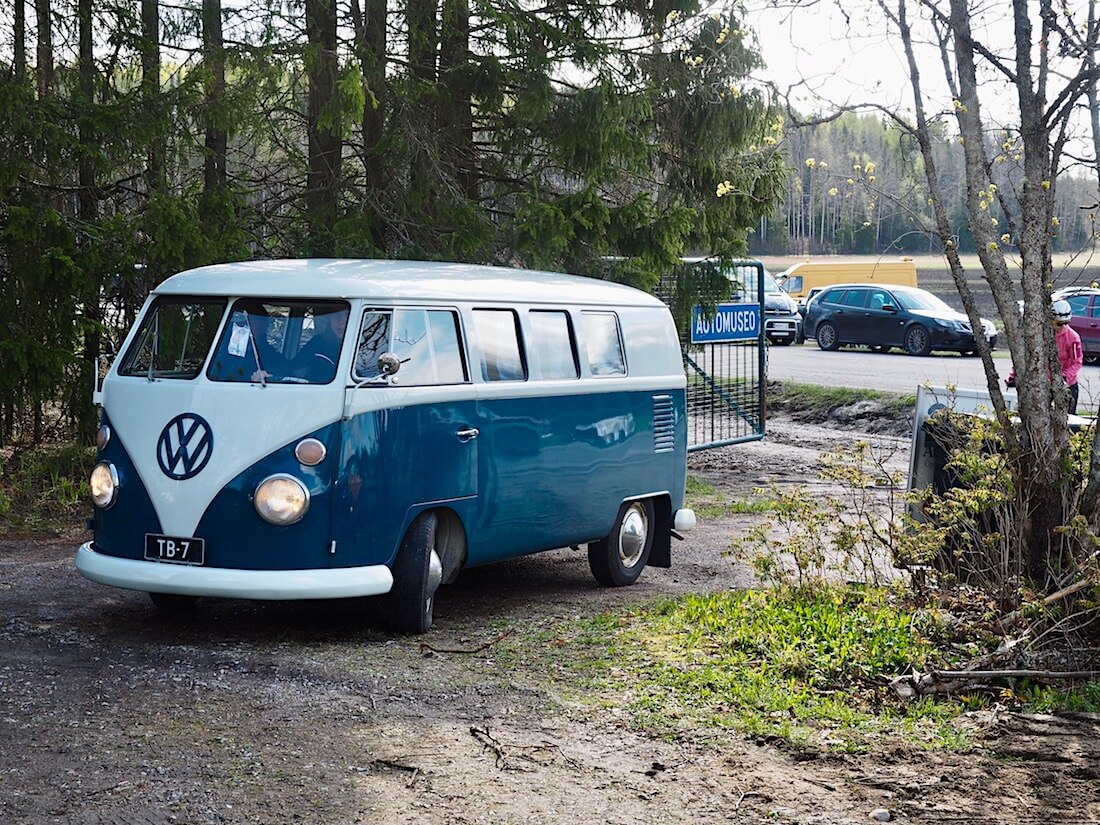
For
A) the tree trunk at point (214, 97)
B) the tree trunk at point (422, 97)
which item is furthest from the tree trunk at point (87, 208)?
the tree trunk at point (422, 97)

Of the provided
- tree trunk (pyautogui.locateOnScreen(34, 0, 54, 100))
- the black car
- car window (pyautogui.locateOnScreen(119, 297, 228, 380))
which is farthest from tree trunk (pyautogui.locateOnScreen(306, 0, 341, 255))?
the black car

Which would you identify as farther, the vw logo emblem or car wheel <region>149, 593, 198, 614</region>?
car wheel <region>149, 593, 198, 614</region>

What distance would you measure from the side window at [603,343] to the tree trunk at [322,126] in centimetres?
411

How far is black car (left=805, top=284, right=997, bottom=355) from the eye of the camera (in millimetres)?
30219

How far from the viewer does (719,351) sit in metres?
15.7

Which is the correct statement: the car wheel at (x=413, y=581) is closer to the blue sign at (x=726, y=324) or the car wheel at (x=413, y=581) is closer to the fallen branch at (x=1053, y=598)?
the fallen branch at (x=1053, y=598)

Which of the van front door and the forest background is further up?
the forest background

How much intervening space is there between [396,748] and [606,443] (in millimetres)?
3853

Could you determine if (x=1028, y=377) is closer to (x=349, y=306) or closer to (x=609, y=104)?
(x=349, y=306)

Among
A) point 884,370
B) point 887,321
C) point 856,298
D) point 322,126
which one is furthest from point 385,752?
point 856,298

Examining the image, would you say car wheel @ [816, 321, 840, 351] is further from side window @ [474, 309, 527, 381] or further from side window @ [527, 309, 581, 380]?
side window @ [474, 309, 527, 381]

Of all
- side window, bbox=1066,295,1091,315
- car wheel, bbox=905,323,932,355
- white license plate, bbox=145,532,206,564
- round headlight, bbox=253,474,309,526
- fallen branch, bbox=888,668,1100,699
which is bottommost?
fallen branch, bbox=888,668,1100,699

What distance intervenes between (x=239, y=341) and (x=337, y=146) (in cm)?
655

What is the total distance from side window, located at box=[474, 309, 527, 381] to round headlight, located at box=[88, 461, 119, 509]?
7.00 ft
